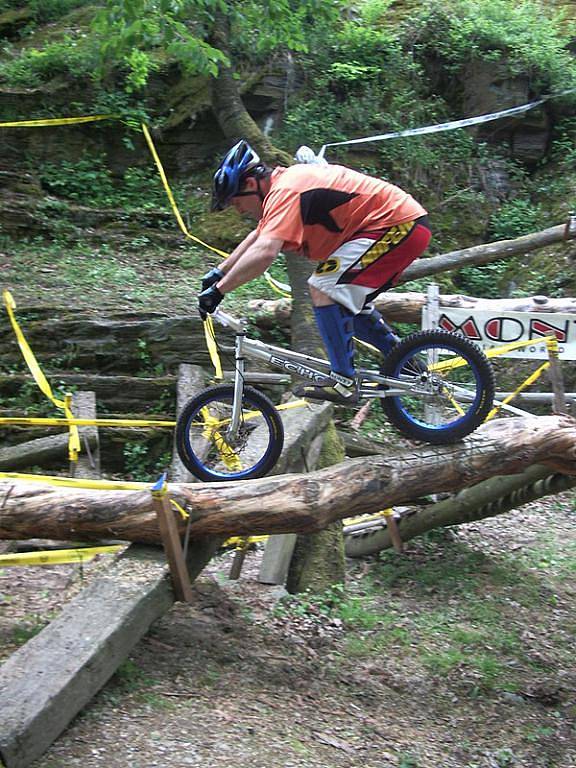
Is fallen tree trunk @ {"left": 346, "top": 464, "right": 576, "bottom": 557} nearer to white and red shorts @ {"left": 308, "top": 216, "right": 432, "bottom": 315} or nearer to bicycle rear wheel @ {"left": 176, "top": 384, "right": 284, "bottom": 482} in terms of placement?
bicycle rear wheel @ {"left": 176, "top": 384, "right": 284, "bottom": 482}

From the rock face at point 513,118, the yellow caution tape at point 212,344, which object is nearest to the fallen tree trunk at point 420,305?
the yellow caution tape at point 212,344

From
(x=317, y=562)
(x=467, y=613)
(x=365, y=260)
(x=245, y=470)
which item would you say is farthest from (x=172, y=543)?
(x=467, y=613)

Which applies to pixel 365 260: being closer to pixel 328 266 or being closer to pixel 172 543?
pixel 328 266

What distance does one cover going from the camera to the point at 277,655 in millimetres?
5211

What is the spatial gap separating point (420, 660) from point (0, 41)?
14836 millimetres

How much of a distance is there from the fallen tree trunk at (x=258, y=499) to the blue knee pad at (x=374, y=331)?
Answer: 29.5 inches

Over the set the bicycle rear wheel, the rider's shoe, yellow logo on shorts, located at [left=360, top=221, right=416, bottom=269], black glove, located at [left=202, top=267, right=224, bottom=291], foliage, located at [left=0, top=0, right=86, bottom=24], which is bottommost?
the bicycle rear wheel

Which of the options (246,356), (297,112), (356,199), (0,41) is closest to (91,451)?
(246,356)

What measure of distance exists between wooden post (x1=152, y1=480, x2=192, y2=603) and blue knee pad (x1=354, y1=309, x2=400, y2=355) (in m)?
1.70

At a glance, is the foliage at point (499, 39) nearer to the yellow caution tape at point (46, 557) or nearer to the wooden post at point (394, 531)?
the wooden post at point (394, 531)

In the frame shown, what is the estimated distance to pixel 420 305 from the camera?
7.99 m

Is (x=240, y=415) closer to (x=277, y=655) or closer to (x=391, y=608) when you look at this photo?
(x=277, y=655)

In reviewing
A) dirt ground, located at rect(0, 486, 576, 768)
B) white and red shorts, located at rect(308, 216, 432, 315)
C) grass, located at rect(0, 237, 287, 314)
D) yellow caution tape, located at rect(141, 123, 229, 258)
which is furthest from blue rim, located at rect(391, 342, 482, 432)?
yellow caution tape, located at rect(141, 123, 229, 258)

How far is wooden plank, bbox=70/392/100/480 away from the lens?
7.08 metres
